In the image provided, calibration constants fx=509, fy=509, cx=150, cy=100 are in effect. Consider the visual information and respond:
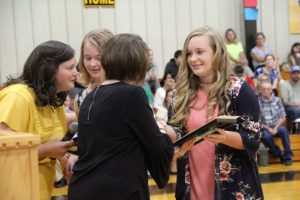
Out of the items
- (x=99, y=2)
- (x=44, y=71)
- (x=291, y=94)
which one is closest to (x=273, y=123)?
(x=291, y=94)

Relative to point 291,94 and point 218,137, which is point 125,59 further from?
point 291,94

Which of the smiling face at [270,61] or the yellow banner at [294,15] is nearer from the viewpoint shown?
the smiling face at [270,61]

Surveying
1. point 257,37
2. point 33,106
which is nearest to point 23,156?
point 33,106

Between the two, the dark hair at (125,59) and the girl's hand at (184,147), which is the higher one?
the dark hair at (125,59)

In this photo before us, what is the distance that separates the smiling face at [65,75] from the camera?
2.54 metres

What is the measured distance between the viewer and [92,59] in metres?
2.92

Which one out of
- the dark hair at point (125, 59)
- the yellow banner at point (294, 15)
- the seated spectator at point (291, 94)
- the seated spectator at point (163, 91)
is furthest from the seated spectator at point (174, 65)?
the dark hair at point (125, 59)

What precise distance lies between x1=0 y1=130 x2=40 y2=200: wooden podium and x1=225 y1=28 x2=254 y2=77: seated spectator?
379 inches

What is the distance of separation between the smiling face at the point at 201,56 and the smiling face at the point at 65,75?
2.01 ft

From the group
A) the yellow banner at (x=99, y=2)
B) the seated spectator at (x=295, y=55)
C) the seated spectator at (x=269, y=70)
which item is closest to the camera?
the seated spectator at (x=269, y=70)

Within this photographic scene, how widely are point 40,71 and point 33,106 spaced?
176 millimetres

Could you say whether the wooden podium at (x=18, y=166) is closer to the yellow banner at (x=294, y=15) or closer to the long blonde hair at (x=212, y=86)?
the long blonde hair at (x=212, y=86)

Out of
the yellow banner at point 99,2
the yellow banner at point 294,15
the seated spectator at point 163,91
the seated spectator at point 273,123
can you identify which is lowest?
the seated spectator at point 273,123

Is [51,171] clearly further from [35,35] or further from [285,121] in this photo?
[35,35]
